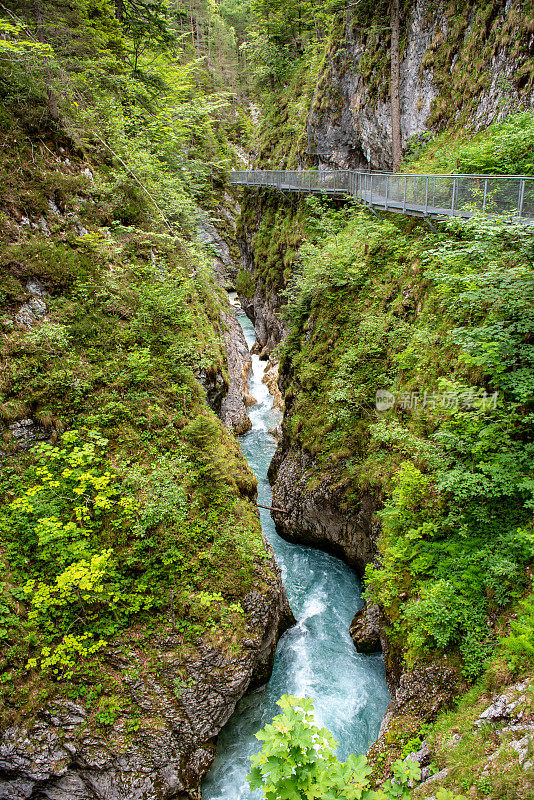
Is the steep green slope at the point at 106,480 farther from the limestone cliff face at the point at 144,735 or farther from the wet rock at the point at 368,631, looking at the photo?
the wet rock at the point at 368,631

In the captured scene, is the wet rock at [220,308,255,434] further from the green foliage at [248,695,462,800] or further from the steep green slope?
the green foliage at [248,695,462,800]

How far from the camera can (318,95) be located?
22.6 meters

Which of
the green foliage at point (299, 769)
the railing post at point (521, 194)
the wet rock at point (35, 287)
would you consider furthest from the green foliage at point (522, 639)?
the wet rock at point (35, 287)

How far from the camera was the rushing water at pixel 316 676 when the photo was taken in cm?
841

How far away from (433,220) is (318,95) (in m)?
16.0

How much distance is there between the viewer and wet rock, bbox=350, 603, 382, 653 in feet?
33.1

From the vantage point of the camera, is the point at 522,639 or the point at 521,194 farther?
the point at 521,194

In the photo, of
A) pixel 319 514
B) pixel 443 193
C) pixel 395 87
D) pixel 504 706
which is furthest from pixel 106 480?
pixel 395 87

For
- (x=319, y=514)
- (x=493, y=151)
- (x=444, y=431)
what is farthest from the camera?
(x=319, y=514)

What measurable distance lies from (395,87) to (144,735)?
73.3ft

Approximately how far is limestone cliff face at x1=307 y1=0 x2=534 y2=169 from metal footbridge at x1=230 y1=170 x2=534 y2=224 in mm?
2933

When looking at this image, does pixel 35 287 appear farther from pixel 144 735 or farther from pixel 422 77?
pixel 422 77

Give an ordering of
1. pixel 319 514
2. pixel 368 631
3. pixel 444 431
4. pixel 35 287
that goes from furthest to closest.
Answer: pixel 319 514, pixel 368 631, pixel 35 287, pixel 444 431

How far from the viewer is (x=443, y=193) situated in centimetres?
1102
